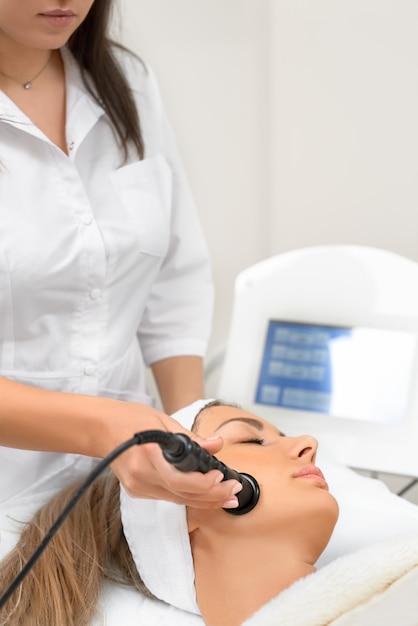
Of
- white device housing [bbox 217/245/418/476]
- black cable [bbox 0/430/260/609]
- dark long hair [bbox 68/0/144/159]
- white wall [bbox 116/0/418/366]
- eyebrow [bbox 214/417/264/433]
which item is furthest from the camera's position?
white wall [bbox 116/0/418/366]

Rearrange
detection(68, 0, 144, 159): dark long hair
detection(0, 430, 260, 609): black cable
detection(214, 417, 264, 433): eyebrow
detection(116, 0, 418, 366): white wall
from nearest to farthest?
detection(0, 430, 260, 609): black cable
detection(214, 417, 264, 433): eyebrow
detection(68, 0, 144, 159): dark long hair
detection(116, 0, 418, 366): white wall

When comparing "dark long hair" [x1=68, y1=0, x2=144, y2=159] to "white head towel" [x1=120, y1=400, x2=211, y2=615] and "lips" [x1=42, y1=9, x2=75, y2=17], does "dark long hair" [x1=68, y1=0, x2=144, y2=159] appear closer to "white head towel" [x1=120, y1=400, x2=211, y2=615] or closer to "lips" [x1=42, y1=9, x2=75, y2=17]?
"lips" [x1=42, y1=9, x2=75, y2=17]

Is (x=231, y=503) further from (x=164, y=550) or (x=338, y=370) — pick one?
(x=338, y=370)

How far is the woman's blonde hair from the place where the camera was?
3.48 ft

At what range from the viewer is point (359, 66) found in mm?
2074

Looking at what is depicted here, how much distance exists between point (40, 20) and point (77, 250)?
0.31 m

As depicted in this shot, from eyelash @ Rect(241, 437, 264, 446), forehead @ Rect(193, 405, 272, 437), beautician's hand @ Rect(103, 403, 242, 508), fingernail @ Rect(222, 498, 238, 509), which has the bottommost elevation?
fingernail @ Rect(222, 498, 238, 509)

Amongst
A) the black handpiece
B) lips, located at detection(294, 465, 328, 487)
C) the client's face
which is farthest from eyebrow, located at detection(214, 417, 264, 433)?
the black handpiece

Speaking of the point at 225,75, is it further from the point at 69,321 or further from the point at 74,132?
the point at 69,321

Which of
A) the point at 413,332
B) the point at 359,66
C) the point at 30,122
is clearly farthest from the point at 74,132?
the point at 359,66

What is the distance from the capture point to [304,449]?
1.12 m

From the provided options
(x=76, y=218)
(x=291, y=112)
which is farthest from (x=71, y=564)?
(x=291, y=112)

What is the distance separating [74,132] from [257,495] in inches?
24.0

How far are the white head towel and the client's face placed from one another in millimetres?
92
